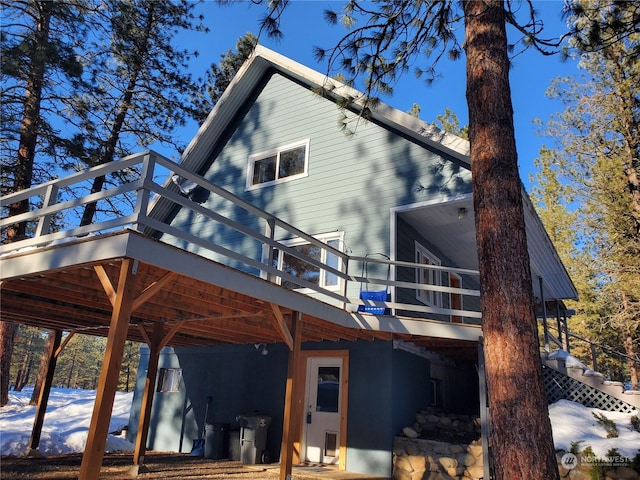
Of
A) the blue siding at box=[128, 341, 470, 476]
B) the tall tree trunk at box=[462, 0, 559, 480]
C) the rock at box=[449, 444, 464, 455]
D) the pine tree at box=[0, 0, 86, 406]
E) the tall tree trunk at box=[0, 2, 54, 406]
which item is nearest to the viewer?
the tall tree trunk at box=[462, 0, 559, 480]

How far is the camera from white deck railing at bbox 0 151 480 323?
556cm

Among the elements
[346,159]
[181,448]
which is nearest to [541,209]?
[346,159]

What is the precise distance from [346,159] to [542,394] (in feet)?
26.9

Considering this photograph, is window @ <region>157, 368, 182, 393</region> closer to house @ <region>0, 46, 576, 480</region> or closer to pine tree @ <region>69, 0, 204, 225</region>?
house @ <region>0, 46, 576, 480</region>

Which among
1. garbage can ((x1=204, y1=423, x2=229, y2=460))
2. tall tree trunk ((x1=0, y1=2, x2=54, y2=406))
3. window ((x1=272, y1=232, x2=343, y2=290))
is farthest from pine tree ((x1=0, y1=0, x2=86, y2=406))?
garbage can ((x1=204, y1=423, x2=229, y2=460))

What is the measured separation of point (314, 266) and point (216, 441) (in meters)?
4.39

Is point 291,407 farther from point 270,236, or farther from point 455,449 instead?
point 455,449

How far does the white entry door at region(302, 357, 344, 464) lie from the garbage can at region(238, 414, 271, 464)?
2.73ft

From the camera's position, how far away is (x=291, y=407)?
7.05m

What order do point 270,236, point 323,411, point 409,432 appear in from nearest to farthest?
point 270,236 → point 409,432 → point 323,411

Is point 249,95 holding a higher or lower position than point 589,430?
higher

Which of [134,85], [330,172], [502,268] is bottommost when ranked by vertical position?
[502,268]

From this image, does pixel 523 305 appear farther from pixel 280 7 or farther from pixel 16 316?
pixel 16 316

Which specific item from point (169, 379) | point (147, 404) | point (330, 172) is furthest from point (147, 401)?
point (330, 172)
